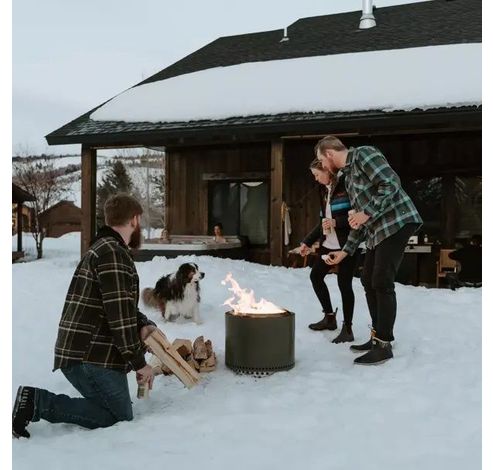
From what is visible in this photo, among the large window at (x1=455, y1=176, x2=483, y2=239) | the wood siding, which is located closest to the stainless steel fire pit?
the wood siding

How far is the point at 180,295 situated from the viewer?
20.4ft

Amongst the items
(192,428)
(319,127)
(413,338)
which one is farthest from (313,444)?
(319,127)

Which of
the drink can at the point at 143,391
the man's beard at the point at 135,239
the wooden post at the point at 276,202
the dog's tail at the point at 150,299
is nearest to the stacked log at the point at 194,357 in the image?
the drink can at the point at 143,391

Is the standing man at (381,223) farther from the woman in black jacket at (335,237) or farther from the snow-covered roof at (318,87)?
the snow-covered roof at (318,87)

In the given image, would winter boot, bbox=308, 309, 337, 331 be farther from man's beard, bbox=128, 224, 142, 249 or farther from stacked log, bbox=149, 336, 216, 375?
man's beard, bbox=128, 224, 142, 249

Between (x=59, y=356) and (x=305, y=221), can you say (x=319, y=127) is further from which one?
(x=59, y=356)

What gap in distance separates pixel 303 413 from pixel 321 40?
41.0ft

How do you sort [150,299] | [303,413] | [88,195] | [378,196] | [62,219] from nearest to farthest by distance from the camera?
[303,413] → [378,196] → [150,299] → [88,195] → [62,219]

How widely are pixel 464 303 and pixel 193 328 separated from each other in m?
3.45

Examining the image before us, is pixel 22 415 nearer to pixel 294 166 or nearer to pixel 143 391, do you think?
pixel 143 391

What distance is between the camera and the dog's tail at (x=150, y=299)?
6.51 metres

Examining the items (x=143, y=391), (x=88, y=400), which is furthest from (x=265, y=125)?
(x=88, y=400)

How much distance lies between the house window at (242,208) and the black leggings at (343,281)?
7.96 metres

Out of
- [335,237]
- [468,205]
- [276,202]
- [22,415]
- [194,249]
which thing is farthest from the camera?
[468,205]
